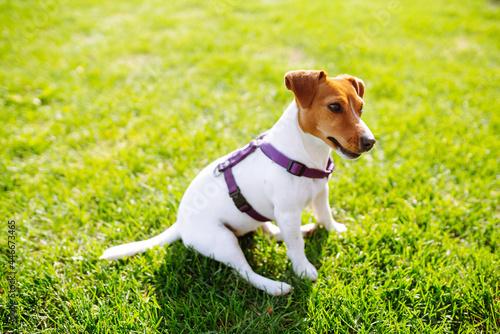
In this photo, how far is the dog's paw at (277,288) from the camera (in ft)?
7.38

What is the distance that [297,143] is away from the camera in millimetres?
2092

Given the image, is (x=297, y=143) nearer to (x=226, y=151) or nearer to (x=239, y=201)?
(x=239, y=201)

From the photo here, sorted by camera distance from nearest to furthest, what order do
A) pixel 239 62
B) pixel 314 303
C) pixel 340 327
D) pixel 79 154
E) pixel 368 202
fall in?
1. pixel 340 327
2. pixel 314 303
3. pixel 368 202
4. pixel 79 154
5. pixel 239 62

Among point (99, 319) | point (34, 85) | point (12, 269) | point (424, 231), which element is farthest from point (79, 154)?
point (424, 231)

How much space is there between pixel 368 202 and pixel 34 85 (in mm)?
4888

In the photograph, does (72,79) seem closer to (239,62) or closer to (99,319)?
(239,62)

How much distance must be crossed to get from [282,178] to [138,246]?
48.2 inches

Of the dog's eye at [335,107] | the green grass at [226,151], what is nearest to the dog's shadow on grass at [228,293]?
the green grass at [226,151]

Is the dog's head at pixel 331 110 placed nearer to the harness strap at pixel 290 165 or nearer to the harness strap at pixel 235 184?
the harness strap at pixel 290 165

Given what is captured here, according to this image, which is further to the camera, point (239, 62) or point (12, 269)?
point (239, 62)

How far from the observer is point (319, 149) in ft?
6.95

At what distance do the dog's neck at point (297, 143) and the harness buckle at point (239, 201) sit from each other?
15.9 inches

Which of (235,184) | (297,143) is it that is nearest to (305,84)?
(297,143)


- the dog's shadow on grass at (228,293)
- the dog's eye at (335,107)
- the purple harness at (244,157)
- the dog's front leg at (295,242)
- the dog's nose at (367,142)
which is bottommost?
the dog's shadow on grass at (228,293)
